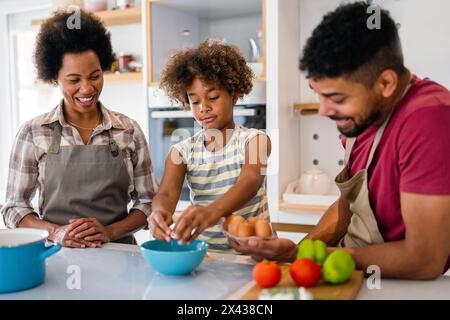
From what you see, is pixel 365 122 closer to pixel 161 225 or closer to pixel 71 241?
pixel 161 225

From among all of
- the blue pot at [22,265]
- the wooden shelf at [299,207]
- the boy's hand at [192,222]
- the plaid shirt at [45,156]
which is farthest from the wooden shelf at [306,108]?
the blue pot at [22,265]

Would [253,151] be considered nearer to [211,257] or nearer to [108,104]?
[211,257]

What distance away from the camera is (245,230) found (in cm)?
112

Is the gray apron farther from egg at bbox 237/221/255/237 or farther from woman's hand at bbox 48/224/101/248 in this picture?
egg at bbox 237/221/255/237

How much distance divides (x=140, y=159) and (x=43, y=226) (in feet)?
1.25

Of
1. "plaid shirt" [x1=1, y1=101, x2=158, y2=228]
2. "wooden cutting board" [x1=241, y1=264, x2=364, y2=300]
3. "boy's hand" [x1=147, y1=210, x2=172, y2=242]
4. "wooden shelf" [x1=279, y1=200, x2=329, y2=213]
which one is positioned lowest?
"wooden shelf" [x1=279, y1=200, x2=329, y2=213]

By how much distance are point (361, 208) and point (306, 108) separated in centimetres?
144

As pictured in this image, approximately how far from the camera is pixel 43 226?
1465 mm

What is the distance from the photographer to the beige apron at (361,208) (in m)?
1.15

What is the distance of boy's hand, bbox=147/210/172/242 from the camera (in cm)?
116

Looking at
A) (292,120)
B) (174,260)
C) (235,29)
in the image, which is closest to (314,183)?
(292,120)

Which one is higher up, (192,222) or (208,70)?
(208,70)

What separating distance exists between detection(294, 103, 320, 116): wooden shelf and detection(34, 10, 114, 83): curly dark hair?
1.16 metres

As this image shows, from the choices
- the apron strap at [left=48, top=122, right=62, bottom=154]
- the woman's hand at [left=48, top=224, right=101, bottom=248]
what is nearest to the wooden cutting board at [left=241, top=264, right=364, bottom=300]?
the woman's hand at [left=48, top=224, right=101, bottom=248]
